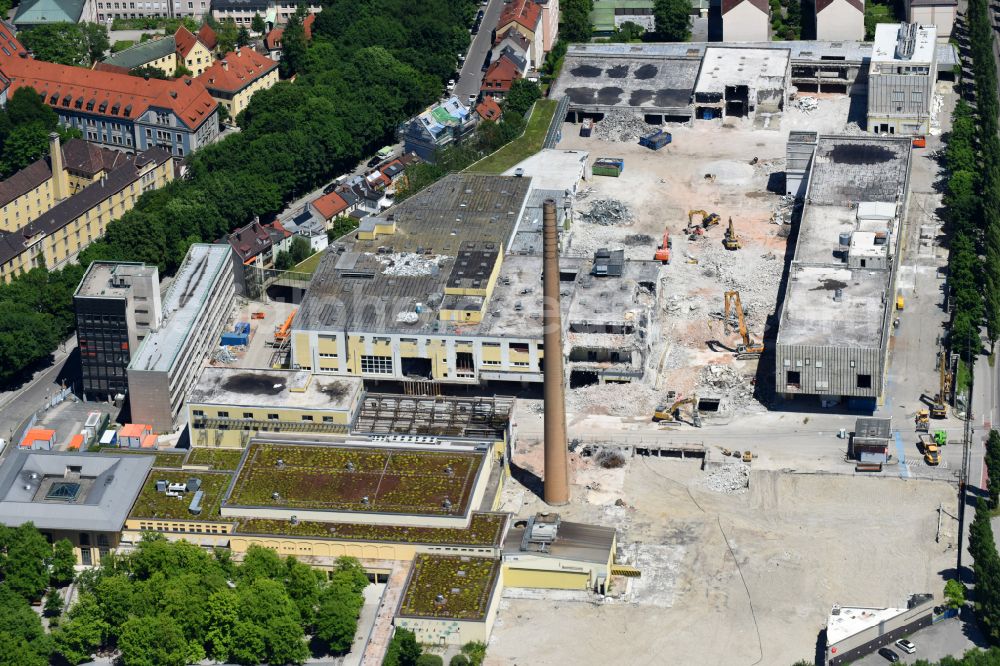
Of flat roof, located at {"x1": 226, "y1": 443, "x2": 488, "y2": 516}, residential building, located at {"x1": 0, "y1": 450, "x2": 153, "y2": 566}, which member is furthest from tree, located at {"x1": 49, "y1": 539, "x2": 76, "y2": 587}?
flat roof, located at {"x1": 226, "y1": 443, "x2": 488, "y2": 516}

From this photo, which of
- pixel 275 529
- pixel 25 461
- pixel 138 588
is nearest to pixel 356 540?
pixel 275 529

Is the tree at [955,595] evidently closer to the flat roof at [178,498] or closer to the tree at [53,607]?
the flat roof at [178,498]

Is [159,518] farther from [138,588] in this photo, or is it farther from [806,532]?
[806,532]

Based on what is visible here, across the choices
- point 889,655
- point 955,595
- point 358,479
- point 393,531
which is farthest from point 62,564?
point 955,595

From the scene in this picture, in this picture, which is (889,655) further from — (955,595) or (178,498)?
(178,498)

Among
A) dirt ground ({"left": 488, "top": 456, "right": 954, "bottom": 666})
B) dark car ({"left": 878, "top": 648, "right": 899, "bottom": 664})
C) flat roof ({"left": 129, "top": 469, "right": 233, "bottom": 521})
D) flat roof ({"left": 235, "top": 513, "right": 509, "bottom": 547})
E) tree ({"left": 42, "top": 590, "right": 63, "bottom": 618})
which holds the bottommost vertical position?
dirt ground ({"left": 488, "top": 456, "right": 954, "bottom": 666})

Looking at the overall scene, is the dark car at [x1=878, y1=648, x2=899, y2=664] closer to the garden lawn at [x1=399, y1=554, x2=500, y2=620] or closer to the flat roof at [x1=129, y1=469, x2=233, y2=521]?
the garden lawn at [x1=399, y1=554, x2=500, y2=620]
